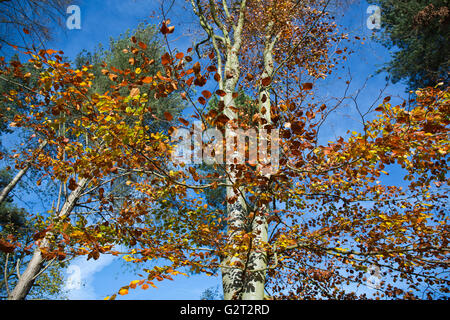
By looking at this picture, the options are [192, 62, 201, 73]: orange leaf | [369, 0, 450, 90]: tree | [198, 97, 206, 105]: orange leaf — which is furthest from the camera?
[369, 0, 450, 90]: tree

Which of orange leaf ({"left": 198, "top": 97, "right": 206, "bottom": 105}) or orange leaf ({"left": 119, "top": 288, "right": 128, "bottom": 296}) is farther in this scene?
orange leaf ({"left": 198, "top": 97, "right": 206, "bottom": 105})

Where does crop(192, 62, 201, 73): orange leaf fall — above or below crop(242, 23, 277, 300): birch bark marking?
above

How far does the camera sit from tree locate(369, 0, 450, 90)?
768 centimetres

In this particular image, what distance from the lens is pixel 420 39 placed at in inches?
325

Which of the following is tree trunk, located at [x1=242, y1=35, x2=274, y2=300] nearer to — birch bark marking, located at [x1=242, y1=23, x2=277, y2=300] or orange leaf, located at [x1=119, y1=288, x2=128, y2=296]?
birch bark marking, located at [x1=242, y1=23, x2=277, y2=300]

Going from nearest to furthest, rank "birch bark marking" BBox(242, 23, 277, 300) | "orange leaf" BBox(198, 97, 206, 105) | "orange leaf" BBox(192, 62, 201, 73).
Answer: "orange leaf" BBox(192, 62, 201, 73) → "orange leaf" BBox(198, 97, 206, 105) → "birch bark marking" BBox(242, 23, 277, 300)

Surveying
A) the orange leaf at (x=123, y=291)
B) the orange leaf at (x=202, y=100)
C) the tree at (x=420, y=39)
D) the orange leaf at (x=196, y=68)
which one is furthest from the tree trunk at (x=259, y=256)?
the tree at (x=420, y=39)


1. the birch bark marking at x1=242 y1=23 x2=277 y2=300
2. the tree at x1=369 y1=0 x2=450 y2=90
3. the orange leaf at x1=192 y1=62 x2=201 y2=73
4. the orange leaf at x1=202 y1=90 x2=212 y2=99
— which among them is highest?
the tree at x1=369 y1=0 x2=450 y2=90

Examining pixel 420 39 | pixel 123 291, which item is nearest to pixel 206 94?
pixel 123 291

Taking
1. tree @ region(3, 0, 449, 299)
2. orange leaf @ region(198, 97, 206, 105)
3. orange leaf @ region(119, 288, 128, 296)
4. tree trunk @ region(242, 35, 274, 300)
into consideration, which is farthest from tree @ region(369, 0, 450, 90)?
orange leaf @ region(119, 288, 128, 296)

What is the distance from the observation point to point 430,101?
2.53 metres

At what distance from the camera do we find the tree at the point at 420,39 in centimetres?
768

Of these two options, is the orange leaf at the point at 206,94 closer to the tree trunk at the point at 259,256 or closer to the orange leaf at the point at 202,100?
the orange leaf at the point at 202,100
